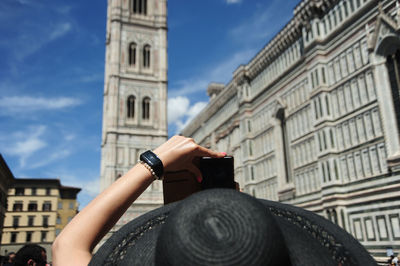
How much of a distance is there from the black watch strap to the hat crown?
41 centimetres

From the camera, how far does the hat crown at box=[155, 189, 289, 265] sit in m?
0.62

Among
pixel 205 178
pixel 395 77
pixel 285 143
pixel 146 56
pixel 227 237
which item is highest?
pixel 146 56

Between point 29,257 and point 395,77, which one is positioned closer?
point 29,257

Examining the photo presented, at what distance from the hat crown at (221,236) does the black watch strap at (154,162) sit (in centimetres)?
41

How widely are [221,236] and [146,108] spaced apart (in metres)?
31.6

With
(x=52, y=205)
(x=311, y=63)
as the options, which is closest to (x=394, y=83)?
(x=311, y=63)

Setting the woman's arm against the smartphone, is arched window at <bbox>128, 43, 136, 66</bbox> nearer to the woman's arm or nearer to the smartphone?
the smartphone

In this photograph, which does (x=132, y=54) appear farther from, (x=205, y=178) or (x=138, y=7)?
(x=205, y=178)

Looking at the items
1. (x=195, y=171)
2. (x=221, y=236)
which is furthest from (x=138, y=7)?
(x=221, y=236)

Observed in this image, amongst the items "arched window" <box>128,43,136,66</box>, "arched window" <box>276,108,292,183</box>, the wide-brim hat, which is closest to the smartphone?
the wide-brim hat

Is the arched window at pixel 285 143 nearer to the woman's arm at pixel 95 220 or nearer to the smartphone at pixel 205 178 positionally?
the smartphone at pixel 205 178

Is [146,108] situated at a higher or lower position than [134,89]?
lower

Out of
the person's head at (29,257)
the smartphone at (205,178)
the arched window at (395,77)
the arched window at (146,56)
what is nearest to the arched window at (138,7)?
the arched window at (146,56)

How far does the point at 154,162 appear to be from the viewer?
3.52 ft
